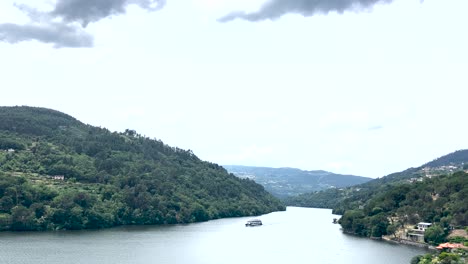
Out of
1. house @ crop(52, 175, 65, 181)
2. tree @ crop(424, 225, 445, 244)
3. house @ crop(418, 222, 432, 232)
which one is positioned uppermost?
house @ crop(52, 175, 65, 181)

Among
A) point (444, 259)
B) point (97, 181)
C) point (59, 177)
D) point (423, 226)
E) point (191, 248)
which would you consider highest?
point (59, 177)

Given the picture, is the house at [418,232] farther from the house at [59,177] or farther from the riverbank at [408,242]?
the house at [59,177]

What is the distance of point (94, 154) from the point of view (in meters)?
132

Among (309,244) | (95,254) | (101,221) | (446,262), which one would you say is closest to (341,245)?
(309,244)

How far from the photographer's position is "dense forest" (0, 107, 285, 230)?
89.2m

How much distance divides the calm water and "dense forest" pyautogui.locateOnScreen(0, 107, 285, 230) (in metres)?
6.91

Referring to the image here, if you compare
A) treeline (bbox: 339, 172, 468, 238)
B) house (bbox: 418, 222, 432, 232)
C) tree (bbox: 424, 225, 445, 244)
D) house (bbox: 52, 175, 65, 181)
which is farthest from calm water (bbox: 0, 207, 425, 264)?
house (bbox: 52, 175, 65, 181)

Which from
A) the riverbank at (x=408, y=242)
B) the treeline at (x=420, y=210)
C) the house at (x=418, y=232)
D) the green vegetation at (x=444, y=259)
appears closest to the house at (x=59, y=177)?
the treeline at (x=420, y=210)

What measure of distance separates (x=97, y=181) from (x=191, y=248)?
49.5 meters

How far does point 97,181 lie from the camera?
113062mm

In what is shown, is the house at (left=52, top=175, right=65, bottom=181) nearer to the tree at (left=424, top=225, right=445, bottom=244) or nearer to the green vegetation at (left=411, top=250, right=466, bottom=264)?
the tree at (left=424, top=225, right=445, bottom=244)

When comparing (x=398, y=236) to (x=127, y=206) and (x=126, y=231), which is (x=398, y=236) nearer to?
(x=126, y=231)

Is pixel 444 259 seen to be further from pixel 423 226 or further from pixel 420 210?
pixel 420 210

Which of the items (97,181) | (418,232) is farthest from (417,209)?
(97,181)
